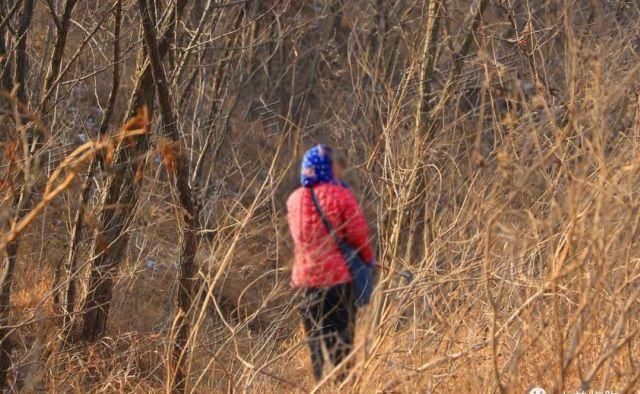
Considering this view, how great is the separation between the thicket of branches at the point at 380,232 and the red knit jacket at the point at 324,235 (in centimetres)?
20

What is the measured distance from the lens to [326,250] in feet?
12.0

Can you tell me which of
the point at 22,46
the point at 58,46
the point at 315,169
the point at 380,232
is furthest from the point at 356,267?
the point at 22,46

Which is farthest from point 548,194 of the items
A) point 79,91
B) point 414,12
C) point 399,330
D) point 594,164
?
point 414,12

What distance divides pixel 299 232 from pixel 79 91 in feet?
24.3

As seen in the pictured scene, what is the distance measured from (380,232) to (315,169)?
1579mm

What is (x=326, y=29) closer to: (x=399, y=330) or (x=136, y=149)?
(x=136, y=149)

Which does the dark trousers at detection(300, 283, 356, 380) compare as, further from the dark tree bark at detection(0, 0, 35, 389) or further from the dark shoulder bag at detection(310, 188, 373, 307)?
the dark tree bark at detection(0, 0, 35, 389)

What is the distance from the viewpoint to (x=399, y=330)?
14.5 ft

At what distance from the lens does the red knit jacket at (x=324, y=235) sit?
145 inches

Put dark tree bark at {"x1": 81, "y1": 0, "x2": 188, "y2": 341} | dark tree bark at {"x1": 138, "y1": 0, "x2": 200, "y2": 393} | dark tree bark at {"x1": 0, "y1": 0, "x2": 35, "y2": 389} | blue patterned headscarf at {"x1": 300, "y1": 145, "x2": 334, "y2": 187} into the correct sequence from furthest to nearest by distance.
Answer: dark tree bark at {"x1": 81, "y1": 0, "x2": 188, "y2": 341} < dark tree bark at {"x1": 0, "y1": 0, "x2": 35, "y2": 389} < dark tree bark at {"x1": 138, "y1": 0, "x2": 200, "y2": 393} < blue patterned headscarf at {"x1": 300, "y1": 145, "x2": 334, "y2": 187}

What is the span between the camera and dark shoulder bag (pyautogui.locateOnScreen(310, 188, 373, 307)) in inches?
146

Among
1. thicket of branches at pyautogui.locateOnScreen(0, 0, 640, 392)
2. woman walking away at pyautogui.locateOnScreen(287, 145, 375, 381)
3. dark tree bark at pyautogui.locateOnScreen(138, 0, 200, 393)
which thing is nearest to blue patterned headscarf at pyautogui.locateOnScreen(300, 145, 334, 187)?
woman walking away at pyautogui.locateOnScreen(287, 145, 375, 381)

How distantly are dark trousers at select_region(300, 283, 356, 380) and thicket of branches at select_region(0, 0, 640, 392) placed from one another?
11 cm

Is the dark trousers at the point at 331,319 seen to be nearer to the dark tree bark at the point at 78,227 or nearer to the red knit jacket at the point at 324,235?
the red knit jacket at the point at 324,235
